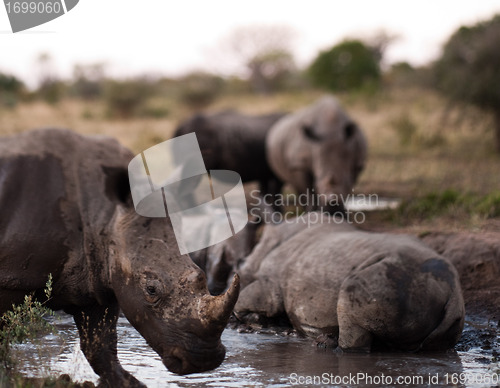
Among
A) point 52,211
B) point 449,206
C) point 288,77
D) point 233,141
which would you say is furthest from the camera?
point 288,77

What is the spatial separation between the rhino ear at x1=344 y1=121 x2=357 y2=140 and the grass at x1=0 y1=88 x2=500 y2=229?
1338 mm

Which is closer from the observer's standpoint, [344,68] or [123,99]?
[123,99]

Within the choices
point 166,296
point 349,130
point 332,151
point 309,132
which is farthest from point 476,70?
point 166,296

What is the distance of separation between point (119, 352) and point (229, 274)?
2.35 meters

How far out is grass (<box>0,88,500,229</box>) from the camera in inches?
553

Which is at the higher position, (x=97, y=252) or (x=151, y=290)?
(x=97, y=252)

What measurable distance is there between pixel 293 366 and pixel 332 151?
5.96 m

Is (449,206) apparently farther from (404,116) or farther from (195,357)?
(404,116)

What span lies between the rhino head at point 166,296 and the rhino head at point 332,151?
6236 millimetres

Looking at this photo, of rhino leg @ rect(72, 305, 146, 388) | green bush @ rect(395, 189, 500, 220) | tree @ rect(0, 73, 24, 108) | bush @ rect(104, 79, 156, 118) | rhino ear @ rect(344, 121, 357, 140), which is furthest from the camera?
tree @ rect(0, 73, 24, 108)

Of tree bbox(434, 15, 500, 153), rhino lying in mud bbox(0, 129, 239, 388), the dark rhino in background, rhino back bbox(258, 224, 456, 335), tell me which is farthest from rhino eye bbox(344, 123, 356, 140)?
tree bbox(434, 15, 500, 153)

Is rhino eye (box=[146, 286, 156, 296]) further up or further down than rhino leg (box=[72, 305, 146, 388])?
further up

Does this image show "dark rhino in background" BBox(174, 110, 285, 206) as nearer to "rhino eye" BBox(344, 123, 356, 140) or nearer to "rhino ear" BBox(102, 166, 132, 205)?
"rhino eye" BBox(344, 123, 356, 140)

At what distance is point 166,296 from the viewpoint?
4504 mm
